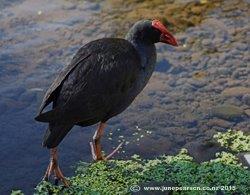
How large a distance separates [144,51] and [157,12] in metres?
3.07

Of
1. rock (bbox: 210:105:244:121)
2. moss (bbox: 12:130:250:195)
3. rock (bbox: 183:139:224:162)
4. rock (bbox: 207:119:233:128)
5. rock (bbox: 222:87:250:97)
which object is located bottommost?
moss (bbox: 12:130:250:195)

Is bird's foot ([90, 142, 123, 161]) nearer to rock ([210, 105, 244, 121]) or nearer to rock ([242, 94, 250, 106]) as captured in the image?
rock ([210, 105, 244, 121])

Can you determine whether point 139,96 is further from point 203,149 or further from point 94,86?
point 94,86

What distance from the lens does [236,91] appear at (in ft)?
22.7

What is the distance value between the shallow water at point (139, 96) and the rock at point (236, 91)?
12mm

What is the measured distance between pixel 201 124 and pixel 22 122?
2023mm

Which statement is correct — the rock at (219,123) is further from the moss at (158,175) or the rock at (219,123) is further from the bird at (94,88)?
the bird at (94,88)

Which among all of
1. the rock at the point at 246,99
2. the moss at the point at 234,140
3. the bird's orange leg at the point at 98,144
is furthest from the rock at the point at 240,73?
the bird's orange leg at the point at 98,144

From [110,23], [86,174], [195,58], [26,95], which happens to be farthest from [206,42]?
[86,174]

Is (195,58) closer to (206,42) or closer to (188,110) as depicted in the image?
(206,42)

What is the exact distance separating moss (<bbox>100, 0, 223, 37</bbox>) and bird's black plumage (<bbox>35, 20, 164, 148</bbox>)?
2555mm

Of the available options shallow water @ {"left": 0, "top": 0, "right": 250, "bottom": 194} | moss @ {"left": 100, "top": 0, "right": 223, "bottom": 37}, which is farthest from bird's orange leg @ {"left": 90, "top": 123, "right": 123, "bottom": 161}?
moss @ {"left": 100, "top": 0, "right": 223, "bottom": 37}

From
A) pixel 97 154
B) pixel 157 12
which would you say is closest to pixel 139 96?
pixel 97 154

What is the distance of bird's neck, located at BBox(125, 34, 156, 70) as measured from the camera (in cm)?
583
